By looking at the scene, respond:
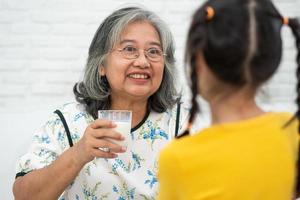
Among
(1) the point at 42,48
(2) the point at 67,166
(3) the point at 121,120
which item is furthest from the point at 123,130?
(1) the point at 42,48

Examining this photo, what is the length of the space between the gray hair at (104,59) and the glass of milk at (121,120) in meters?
0.34

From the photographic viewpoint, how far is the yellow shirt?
664 mm

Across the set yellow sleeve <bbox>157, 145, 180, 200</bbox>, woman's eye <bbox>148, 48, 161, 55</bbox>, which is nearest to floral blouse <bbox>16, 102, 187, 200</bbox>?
woman's eye <bbox>148, 48, 161, 55</bbox>

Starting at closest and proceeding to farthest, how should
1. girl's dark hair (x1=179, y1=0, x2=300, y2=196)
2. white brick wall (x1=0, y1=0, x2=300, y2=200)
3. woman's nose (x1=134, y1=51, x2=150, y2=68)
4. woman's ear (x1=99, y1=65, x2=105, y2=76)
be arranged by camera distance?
girl's dark hair (x1=179, y1=0, x2=300, y2=196) < woman's nose (x1=134, y1=51, x2=150, y2=68) < woman's ear (x1=99, y1=65, x2=105, y2=76) < white brick wall (x1=0, y1=0, x2=300, y2=200)

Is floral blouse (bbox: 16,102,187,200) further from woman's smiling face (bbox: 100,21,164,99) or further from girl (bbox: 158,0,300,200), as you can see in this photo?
girl (bbox: 158,0,300,200)

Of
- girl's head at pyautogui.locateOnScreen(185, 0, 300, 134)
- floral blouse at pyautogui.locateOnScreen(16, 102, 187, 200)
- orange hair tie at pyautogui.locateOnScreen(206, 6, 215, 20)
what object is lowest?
floral blouse at pyautogui.locateOnScreen(16, 102, 187, 200)

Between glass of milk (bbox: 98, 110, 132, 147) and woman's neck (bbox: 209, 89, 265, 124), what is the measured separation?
0.31 m

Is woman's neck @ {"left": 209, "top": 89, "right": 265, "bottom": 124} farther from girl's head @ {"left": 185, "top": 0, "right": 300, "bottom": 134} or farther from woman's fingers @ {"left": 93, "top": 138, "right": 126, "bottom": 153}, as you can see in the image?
woman's fingers @ {"left": 93, "top": 138, "right": 126, "bottom": 153}

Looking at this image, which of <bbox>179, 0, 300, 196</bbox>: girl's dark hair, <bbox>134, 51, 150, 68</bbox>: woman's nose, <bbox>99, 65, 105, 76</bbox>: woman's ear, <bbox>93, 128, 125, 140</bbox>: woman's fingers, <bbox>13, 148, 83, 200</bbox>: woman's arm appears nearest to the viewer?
<bbox>179, 0, 300, 196</bbox>: girl's dark hair

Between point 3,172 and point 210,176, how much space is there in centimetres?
117

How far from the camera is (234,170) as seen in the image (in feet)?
2.17

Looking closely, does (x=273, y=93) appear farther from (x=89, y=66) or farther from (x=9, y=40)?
(x=9, y=40)

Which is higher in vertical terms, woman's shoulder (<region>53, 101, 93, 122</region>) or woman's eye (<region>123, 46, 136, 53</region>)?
woman's eye (<region>123, 46, 136, 53</region>)

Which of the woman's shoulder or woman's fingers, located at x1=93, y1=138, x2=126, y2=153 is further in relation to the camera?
the woman's shoulder
